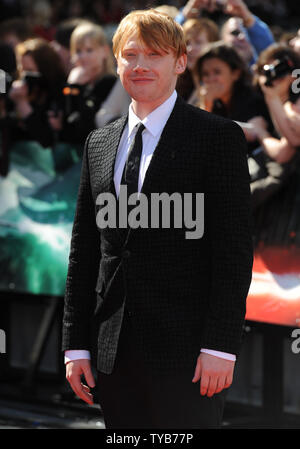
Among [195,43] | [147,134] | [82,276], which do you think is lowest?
[82,276]

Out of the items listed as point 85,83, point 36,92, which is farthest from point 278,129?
point 36,92

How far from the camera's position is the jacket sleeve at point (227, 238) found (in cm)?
246

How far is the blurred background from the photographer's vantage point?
4477mm

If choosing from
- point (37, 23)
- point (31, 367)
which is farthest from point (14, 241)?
point (37, 23)

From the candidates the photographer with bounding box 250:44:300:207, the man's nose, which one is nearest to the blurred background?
the photographer with bounding box 250:44:300:207

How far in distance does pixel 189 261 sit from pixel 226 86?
2.59 meters

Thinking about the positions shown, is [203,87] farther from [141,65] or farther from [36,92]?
[141,65]

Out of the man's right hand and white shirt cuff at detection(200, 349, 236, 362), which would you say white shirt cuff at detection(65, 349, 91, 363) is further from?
white shirt cuff at detection(200, 349, 236, 362)

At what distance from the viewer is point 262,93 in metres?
4.77

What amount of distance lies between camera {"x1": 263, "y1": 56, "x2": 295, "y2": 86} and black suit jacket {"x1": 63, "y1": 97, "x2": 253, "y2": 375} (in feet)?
6.45

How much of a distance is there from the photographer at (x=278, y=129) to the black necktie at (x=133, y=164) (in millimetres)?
1932

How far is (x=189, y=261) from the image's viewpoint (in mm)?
2508

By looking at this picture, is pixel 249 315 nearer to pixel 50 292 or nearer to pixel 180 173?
pixel 50 292

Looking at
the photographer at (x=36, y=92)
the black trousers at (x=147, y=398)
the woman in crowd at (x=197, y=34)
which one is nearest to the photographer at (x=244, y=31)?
the woman in crowd at (x=197, y=34)
